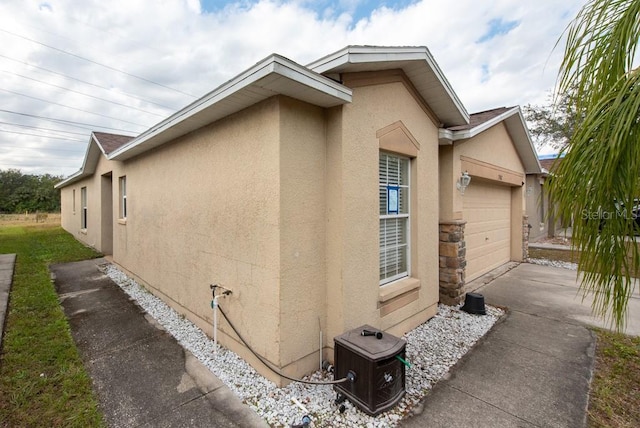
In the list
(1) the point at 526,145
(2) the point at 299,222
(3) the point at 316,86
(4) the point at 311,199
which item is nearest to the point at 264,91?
(3) the point at 316,86

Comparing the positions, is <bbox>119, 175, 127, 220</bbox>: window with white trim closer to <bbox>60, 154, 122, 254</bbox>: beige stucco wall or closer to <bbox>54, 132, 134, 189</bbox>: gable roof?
<bbox>60, 154, 122, 254</bbox>: beige stucco wall

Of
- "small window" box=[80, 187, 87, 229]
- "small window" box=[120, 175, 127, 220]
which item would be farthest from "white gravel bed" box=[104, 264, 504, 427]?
"small window" box=[80, 187, 87, 229]

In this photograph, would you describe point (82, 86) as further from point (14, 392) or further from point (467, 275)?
point (467, 275)

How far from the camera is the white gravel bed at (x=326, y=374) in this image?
8.95 feet

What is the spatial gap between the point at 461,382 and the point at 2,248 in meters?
16.5

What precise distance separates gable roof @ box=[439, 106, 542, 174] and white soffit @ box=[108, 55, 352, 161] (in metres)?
3.07

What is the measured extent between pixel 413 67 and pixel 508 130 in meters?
5.61

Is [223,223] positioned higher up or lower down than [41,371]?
higher up

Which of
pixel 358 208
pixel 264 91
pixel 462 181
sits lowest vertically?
Result: pixel 358 208

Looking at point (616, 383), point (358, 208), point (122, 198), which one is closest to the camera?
point (616, 383)

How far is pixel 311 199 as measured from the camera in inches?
133

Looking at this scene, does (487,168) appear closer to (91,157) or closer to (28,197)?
(91,157)

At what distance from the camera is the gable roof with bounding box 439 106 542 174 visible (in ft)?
17.9

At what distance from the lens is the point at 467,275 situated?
7.14 m
